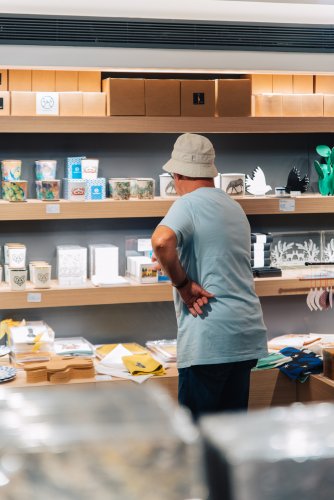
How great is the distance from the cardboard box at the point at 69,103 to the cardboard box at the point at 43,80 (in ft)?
0.45

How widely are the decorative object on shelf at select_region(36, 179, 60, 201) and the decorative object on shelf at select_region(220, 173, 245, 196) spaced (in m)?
0.92

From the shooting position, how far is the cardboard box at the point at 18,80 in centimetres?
418

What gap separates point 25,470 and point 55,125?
3431 millimetres

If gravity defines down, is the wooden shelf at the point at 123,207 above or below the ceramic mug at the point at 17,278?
above

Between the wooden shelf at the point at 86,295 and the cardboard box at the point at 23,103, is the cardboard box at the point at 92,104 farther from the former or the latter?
the wooden shelf at the point at 86,295

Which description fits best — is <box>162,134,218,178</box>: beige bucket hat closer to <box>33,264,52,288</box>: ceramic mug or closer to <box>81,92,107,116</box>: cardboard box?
<box>81,92,107,116</box>: cardboard box

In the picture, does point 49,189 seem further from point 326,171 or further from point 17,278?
point 326,171

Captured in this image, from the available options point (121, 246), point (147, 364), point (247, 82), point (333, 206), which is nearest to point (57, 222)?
point (121, 246)

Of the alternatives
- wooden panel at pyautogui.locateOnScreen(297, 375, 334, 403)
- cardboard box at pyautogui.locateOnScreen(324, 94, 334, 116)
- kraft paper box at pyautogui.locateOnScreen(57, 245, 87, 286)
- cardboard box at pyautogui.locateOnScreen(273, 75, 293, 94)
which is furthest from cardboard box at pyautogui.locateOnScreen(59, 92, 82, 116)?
wooden panel at pyautogui.locateOnScreen(297, 375, 334, 403)

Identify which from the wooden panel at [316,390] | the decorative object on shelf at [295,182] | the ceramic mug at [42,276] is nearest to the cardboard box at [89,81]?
the ceramic mug at [42,276]

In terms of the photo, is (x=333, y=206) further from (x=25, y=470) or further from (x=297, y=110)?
(x=25, y=470)

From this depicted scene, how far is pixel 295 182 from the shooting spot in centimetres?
468

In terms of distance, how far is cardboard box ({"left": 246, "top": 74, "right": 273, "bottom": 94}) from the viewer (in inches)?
179

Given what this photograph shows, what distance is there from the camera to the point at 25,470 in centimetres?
81
